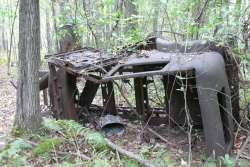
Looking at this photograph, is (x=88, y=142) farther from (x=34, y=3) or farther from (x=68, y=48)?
(x=68, y=48)

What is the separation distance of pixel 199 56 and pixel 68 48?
7304mm

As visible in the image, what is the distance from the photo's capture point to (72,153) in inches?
211

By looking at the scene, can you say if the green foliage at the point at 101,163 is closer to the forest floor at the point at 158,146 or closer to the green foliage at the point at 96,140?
the forest floor at the point at 158,146

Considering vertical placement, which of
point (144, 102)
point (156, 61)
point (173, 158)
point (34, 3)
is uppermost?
point (34, 3)

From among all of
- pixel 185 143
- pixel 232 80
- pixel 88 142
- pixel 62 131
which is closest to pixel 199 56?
pixel 232 80

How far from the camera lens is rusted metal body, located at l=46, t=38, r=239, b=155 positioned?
5113mm

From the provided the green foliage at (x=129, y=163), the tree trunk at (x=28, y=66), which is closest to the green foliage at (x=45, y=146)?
the tree trunk at (x=28, y=66)

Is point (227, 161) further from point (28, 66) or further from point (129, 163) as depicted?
point (28, 66)

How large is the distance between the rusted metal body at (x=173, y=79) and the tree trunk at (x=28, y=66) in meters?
0.70

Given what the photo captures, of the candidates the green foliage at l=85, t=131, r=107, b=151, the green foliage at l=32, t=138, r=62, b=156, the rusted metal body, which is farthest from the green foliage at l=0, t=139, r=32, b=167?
the rusted metal body

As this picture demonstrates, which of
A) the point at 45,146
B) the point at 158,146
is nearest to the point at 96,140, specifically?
the point at 45,146

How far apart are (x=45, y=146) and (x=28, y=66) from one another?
1.52 metres

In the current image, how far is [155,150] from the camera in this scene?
5.80 m

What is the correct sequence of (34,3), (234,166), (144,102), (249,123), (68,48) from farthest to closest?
(68,48)
(144,102)
(249,123)
(34,3)
(234,166)
